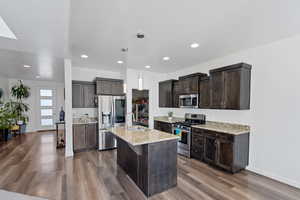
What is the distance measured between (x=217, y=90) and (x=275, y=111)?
1.18 m

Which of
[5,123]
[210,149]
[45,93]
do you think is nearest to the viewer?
[210,149]

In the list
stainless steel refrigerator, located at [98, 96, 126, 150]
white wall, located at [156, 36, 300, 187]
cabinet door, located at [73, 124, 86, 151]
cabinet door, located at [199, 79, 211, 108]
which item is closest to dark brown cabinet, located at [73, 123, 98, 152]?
cabinet door, located at [73, 124, 86, 151]

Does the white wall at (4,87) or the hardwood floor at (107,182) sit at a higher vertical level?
the white wall at (4,87)

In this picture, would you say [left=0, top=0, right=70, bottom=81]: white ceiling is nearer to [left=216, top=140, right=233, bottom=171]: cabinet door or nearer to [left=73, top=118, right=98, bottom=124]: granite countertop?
[left=73, top=118, right=98, bottom=124]: granite countertop

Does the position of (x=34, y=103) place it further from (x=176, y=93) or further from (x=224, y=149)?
(x=224, y=149)

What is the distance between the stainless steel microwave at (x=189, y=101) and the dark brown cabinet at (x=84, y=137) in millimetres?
2941

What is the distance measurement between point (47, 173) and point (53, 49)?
107 inches

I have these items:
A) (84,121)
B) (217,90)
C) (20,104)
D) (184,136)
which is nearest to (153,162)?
(184,136)

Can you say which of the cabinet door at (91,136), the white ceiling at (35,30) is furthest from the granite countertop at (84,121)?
the white ceiling at (35,30)

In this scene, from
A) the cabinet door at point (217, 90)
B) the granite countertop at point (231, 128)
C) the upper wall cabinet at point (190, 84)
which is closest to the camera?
the granite countertop at point (231, 128)

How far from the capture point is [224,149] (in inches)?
121

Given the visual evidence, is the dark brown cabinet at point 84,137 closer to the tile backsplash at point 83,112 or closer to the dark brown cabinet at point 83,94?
the tile backsplash at point 83,112


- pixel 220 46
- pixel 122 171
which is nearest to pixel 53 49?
pixel 122 171

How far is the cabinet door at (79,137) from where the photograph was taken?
4344 mm
